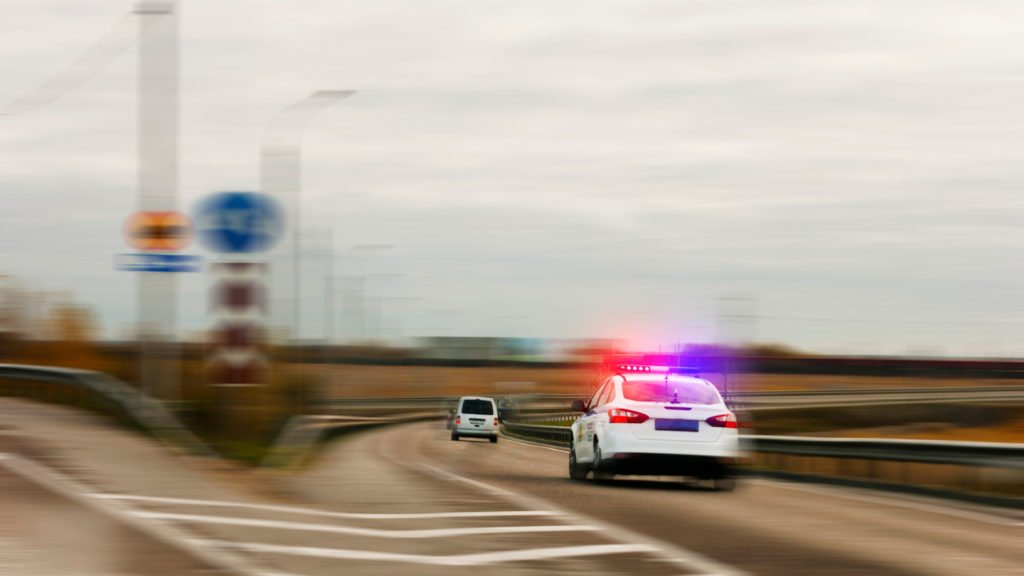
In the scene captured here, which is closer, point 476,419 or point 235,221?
point 235,221

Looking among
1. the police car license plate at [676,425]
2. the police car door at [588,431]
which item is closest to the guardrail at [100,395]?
the police car door at [588,431]

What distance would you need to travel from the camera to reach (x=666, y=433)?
18.8 meters

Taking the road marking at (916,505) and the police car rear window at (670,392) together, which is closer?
the road marking at (916,505)

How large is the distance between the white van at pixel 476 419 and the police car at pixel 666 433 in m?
36.6

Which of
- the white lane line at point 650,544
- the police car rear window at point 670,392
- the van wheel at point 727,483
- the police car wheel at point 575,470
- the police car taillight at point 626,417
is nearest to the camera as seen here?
the white lane line at point 650,544

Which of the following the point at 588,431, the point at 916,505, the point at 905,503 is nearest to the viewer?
the point at 916,505

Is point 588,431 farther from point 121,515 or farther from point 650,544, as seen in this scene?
point 121,515

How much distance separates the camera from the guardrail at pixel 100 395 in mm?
19859

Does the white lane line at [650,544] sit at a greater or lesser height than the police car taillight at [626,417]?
lesser

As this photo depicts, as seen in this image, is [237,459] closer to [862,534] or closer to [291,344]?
[862,534]

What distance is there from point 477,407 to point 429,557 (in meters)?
47.7

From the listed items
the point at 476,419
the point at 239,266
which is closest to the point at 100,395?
the point at 239,266

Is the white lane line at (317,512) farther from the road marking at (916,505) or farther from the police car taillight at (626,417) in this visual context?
the police car taillight at (626,417)

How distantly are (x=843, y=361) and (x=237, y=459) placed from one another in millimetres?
86444
